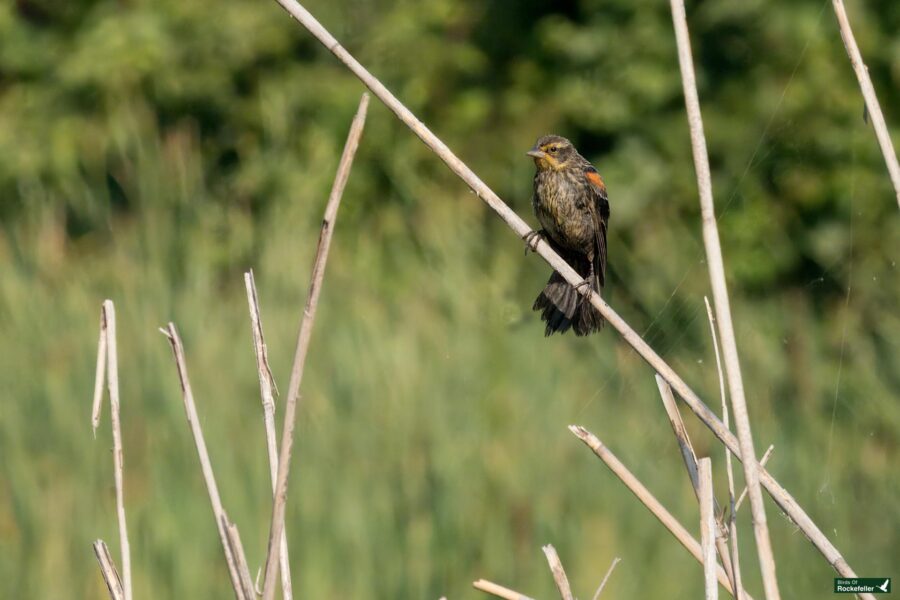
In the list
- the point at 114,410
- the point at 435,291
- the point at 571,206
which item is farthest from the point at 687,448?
the point at 435,291

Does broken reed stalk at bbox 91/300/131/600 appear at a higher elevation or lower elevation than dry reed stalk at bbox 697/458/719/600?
higher

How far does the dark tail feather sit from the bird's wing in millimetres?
406

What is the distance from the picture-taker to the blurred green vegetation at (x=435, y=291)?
363cm

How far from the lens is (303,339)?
1.78 m

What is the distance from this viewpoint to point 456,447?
3.92m

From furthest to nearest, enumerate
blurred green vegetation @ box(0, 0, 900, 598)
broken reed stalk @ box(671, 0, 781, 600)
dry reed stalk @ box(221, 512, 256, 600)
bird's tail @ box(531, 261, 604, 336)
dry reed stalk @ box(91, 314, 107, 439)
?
blurred green vegetation @ box(0, 0, 900, 598) → bird's tail @ box(531, 261, 604, 336) → dry reed stalk @ box(91, 314, 107, 439) → dry reed stalk @ box(221, 512, 256, 600) → broken reed stalk @ box(671, 0, 781, 600)

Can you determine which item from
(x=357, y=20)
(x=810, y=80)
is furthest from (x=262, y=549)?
(x=357, y=20)

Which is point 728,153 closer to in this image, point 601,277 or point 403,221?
point 403,221

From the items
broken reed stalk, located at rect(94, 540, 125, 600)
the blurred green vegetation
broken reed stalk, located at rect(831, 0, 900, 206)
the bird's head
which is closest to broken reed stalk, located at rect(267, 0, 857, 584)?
broken reed stalk, located at rect(831, 0, 900, 206)

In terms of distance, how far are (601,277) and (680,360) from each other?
0.37 metres

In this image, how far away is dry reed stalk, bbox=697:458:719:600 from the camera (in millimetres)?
1794

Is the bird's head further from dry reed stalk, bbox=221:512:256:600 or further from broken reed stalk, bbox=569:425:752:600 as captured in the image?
dry reed stalk, bbox=221:512:256:600

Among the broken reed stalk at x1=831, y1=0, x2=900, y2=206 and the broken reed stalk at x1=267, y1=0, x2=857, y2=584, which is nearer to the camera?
the broken reed stalk at x1=267, y1=0, x2=857, y2=584

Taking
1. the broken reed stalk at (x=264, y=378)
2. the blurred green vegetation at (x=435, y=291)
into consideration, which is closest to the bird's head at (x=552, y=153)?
Result: the blurred green vegetation at (x=435, y=291)
